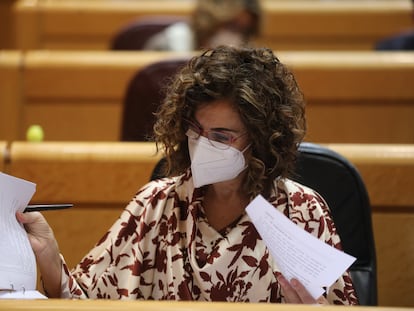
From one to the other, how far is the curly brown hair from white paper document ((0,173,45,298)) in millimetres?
312

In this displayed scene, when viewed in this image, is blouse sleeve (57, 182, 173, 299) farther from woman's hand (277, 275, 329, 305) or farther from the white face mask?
woman's hand (277, 275, 329, 305)

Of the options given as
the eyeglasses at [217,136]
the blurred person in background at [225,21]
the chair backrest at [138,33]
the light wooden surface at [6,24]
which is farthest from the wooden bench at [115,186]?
the light wooden surface at [6,24]

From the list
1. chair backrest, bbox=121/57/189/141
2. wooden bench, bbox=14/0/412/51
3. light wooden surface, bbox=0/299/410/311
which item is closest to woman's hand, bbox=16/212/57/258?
light wooden surface, bbox=0/299/410/311

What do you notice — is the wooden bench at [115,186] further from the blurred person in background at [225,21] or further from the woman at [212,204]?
the blurred person in background at [225,21]

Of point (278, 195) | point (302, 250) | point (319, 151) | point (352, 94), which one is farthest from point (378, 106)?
point (302, 250)

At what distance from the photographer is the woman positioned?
1.54 meters

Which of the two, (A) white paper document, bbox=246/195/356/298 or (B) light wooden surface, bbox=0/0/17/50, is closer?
(A) white paper document, bbox=246/195/356/298

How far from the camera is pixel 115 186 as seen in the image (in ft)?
6.93

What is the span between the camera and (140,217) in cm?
164

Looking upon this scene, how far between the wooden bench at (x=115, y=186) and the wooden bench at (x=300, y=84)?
0.73 m

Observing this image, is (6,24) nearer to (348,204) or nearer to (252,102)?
(348,204)

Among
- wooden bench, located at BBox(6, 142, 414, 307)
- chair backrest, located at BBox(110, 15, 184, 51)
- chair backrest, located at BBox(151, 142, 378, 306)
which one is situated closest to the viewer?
chair backrest, located at BBox(151, 142, 378, 306)

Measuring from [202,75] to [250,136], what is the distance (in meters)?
0.14

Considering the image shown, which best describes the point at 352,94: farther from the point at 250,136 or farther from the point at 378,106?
the point at 250,136
